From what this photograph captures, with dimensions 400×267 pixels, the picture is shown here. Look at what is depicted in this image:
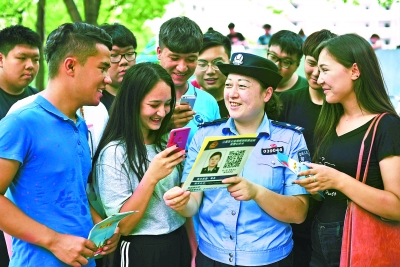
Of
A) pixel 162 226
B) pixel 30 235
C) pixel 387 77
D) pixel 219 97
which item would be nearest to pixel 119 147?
pixel 162 226

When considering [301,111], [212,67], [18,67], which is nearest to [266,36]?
[212,67]

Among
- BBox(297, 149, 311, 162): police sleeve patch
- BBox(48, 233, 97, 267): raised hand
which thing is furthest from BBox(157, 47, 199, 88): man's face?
BBox(48, 233, 97, 267): raised hand

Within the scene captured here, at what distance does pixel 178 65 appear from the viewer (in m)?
4.07

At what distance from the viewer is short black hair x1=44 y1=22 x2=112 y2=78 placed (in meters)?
2.94

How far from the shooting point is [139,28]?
1396 cm

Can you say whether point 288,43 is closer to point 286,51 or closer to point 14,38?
point 286,51

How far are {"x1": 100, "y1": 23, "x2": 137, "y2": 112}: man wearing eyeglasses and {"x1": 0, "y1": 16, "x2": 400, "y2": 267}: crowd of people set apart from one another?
0.68 meters

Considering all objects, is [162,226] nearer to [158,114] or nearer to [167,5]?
[158,114]

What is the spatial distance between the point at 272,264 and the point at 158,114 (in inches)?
45.4

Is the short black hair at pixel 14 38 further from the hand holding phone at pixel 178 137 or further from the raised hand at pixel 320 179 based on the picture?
the raised hand at pixel 320 179

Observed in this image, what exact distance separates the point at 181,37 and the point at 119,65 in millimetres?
750

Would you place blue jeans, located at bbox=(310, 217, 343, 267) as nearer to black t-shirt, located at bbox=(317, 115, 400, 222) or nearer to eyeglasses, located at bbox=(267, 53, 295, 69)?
black t-shirt, located at bbox=(317, 115, 400, 222)

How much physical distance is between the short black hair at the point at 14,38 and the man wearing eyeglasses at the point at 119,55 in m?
1.06

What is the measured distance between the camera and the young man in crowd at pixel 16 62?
16.8 ft
